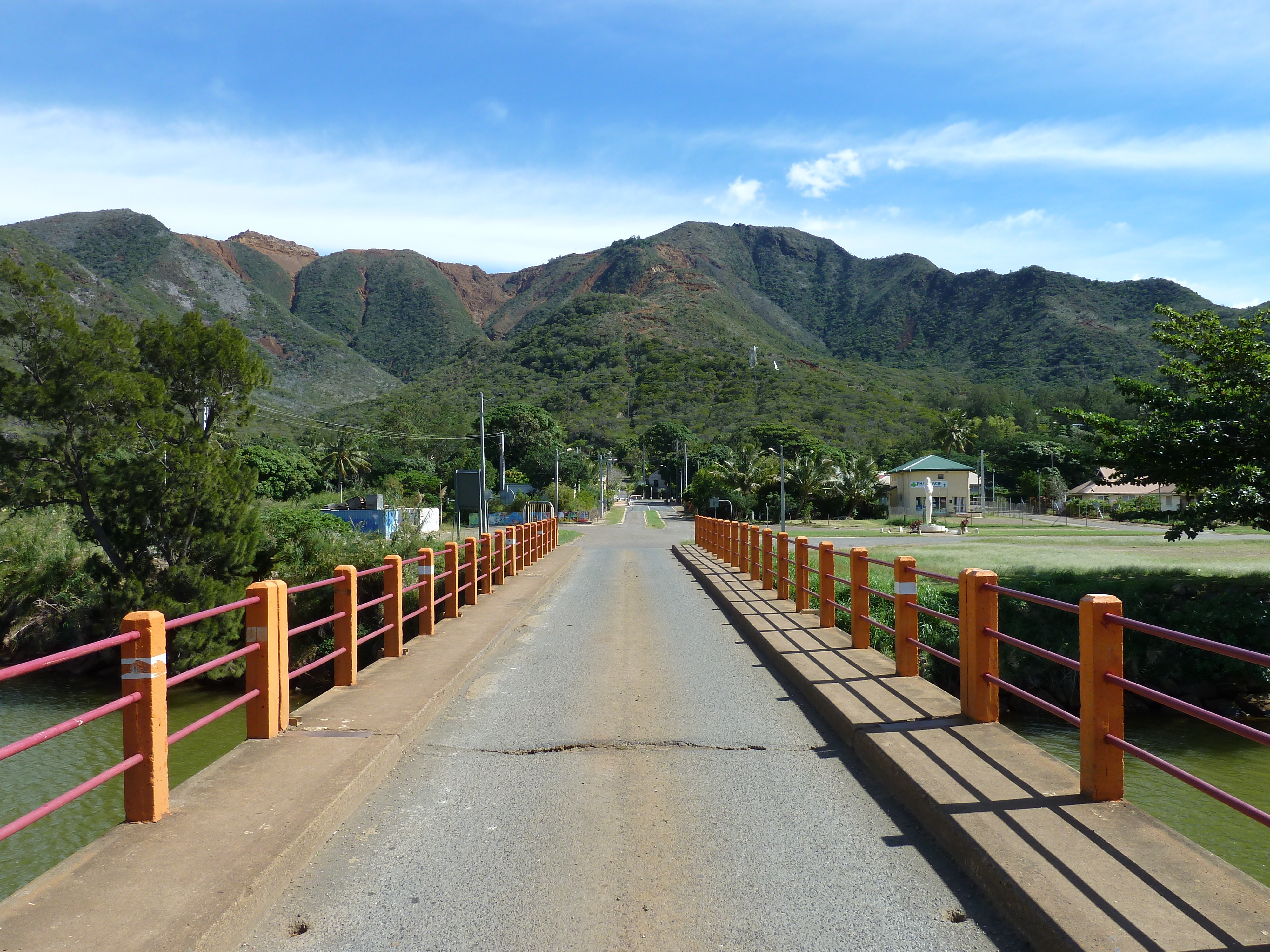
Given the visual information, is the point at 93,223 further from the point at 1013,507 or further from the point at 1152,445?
the point at 1152,445

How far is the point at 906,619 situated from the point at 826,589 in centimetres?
307

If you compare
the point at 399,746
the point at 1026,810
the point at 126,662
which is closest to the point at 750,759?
the point at 1026,810

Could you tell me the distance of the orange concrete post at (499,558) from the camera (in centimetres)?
1858

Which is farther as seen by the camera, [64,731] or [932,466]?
[932,466]

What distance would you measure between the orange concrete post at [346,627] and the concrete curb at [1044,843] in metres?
4.14

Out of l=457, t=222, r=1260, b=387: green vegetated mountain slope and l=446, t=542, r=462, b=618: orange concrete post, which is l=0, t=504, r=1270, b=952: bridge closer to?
l=446, t=542, r=462, b=618: orange concrete post

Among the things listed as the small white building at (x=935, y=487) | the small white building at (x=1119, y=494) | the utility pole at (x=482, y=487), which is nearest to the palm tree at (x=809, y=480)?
the small white building at (x=935, y=487)

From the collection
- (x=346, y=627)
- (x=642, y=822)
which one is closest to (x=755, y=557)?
(x=346, y=627)

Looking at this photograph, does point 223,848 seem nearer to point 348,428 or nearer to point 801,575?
point 801,575

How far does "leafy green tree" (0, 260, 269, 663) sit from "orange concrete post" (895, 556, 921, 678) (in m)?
20.7

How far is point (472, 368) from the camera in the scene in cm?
15038

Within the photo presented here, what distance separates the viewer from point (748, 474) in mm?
70062

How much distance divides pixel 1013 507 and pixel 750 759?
84179mm

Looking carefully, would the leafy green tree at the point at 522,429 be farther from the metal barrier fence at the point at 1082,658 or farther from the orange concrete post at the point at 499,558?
the metal barrier fence at the point at 1082,658
